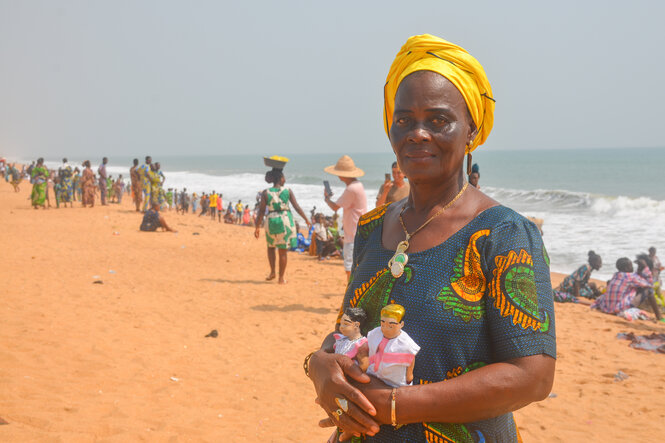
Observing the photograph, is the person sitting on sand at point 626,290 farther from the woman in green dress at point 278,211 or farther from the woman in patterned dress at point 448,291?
the woman in patterned dress at point 448,291

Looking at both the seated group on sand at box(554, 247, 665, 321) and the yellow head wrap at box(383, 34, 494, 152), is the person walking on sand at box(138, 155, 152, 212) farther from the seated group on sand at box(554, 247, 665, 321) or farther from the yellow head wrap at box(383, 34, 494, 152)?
the yellow head wrap at box(383, 34, 494, 152)

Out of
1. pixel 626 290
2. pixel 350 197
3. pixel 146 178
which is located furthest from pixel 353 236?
pixel 146 178

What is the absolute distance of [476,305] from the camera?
1313mm

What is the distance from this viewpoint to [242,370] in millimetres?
5230

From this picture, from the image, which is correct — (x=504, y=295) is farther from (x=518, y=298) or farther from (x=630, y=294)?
(x=630, y=294)

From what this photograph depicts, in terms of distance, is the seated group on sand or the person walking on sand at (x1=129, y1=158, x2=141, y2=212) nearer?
the seated group on sand

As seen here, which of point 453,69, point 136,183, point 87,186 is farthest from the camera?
point 87,186

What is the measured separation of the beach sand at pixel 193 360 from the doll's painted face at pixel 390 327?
2908 mm

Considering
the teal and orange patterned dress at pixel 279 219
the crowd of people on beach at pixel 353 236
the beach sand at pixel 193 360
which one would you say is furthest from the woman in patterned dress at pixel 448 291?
the teal and orange patterned dress at pixel 279 219

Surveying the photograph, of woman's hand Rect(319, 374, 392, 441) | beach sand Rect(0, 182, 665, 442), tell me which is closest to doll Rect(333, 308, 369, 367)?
woman's hand Rect(319, 374, 392, 441)

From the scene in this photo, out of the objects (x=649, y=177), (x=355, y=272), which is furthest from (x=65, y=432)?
(x=649, y=177)

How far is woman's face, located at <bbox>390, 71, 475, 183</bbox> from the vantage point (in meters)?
1.45

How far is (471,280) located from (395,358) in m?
0.28

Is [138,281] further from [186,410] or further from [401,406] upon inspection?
[401,406]
